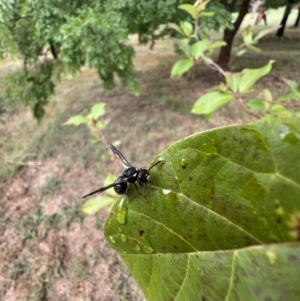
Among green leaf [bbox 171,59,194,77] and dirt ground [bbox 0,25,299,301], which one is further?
dirt ground [bbox 0,25,299,301]

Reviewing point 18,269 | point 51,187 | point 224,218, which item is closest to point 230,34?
point 51,187

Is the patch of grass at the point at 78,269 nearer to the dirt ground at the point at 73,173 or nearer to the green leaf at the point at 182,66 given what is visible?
the dirt ground at the point at 73,173

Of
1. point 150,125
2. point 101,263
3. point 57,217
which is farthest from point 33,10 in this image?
point 101,263

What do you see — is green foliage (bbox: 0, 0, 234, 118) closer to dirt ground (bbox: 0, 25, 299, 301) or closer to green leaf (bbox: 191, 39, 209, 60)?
dirt ground (bbox: 0, 25, 299, 301)

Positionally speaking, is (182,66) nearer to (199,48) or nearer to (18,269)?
(199,48)

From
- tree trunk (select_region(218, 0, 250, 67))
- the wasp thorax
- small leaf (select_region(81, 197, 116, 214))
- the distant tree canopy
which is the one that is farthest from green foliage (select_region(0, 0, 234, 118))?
the wasp thorax

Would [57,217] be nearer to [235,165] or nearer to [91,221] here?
[91,221]
